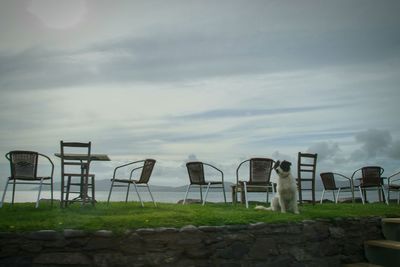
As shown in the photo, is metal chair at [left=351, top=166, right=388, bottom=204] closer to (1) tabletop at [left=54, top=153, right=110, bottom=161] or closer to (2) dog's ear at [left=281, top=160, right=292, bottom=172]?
(2) dog's ear at [left=281, top=160, right=292, bottom=172]

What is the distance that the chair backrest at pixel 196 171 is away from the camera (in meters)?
9.68

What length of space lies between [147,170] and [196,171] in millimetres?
1191

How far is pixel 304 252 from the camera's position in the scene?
6984mm

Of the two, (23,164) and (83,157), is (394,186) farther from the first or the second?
(23,164)

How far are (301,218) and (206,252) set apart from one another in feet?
6.42

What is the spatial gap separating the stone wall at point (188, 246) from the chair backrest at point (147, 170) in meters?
3.18

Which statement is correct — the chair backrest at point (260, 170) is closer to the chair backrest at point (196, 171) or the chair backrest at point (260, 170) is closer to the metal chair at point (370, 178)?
the chair backrest at point (196, 171)

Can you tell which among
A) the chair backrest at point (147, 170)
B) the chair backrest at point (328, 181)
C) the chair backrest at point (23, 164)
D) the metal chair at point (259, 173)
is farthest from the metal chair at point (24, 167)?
the chair backrest at point (328, 181)

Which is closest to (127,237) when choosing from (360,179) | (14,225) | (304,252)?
(14,225)

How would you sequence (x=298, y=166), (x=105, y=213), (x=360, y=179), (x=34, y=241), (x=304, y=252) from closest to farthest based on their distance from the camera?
(x=34, y=241) < (x=304, y=252) < (x=105, y=213) < (x=298, y=166) < (x=360, y=179)

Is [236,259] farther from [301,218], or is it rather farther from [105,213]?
[105,213]

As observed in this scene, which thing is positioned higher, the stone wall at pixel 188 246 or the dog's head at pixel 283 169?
the dog's head at pixel 283 169

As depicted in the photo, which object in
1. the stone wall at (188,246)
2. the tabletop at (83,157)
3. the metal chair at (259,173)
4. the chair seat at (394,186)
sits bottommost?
the stone wall at (188,246)

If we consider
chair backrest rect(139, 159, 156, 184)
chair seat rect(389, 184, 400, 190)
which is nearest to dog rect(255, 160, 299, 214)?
chair backrest rect(139, 159, 156, 184)
